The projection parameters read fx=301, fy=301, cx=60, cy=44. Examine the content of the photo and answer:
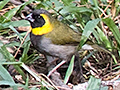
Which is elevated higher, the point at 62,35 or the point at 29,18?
the point at 29,18

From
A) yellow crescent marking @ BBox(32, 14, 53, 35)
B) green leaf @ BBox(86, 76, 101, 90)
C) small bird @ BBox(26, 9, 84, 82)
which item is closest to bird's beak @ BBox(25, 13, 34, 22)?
small bird @ BBox(26, 9, 84, 82)

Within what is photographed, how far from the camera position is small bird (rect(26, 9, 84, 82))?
3.29 m

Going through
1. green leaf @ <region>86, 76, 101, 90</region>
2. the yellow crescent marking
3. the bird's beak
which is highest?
the bird's beak

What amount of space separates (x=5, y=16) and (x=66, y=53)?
0.80m

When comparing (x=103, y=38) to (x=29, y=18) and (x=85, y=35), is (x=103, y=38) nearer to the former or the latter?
(x=85, y=35)


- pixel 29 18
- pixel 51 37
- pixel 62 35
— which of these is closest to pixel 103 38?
pixel 62 35

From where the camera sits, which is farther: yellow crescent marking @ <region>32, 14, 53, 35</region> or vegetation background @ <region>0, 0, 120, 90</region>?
yellow crescent marking @ <region>32, 14, 53, 35</region>

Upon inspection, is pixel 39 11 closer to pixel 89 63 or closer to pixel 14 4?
pixel 89 63

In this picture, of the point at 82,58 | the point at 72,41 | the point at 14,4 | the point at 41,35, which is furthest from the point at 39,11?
the point at 14,4

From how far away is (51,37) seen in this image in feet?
11.0

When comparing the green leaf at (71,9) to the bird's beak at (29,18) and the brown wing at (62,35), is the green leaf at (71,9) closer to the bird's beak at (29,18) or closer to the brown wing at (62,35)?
the brown wing at (62,35)

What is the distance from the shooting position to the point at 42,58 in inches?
145

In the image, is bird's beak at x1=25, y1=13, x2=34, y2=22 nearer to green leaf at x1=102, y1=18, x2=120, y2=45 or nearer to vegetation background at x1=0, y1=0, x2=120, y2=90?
vegetation background at x1=0, y1=0, x2=120, y2=90

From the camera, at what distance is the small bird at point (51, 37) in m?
3.29
